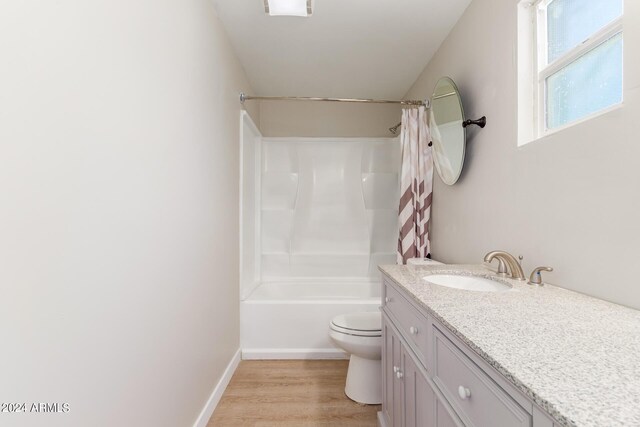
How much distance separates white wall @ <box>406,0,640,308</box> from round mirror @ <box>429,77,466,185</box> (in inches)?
2.5

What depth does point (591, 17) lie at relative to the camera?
1088mm

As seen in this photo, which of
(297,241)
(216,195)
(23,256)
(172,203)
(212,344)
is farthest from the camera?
(297,241)

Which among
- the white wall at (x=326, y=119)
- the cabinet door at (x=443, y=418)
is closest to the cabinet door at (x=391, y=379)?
the cabinet door at (x=443, y=418)

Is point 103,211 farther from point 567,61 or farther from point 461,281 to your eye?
point 567,61

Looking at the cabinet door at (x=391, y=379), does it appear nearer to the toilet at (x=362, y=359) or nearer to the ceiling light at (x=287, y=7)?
the toilet at (x=362, y=359)

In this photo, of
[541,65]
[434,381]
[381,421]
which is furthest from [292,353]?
[541,65]

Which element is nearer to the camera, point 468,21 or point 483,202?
point 483,202

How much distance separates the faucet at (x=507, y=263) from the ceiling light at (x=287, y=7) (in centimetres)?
164

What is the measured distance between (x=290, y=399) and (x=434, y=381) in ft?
4.20

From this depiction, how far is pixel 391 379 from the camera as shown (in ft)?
4.49

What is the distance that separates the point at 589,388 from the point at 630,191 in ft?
2.39

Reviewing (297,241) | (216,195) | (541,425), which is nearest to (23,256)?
(541,425)

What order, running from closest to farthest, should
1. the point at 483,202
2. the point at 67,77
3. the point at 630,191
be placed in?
1. the point at 67,77
2. the point at 630,191
3. the point at 483,202

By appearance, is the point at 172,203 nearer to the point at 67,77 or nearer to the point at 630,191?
the point at 67,77
